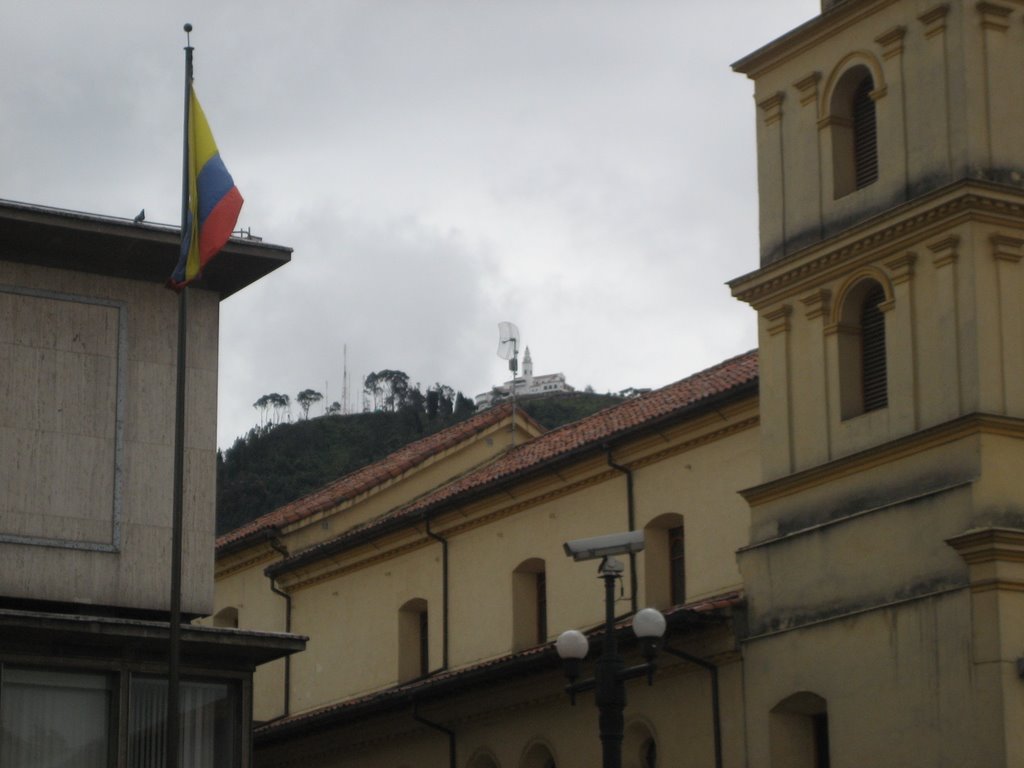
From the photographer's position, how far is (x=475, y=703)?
41.2 metres

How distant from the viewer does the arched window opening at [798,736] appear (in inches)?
1308

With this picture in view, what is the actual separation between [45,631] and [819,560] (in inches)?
447

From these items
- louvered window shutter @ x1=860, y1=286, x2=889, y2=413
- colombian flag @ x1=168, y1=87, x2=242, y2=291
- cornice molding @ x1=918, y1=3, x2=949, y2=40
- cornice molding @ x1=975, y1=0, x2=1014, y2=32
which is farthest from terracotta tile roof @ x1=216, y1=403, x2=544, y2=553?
colombian flag @ x1=168, y1=87, x2=242, y2=291

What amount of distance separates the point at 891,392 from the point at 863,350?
133 cm

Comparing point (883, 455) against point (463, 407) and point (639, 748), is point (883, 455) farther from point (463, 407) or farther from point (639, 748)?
point (463, 407)

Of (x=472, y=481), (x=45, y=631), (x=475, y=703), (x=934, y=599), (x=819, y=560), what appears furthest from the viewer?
(x=472, y=481)

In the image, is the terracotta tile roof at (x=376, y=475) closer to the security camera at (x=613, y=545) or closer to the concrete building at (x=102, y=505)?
the concrete building at (x=102, y=505)

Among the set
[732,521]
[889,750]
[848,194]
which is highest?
[848,194]

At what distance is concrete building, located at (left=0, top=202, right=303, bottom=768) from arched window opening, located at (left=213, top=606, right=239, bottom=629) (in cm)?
1981

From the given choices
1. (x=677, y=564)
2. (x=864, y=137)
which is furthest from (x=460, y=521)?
(x=864, y=137)

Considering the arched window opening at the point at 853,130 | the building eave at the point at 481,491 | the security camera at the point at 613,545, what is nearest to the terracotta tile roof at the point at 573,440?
the building eave at the point at 481,491

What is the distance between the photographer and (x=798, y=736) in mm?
33344

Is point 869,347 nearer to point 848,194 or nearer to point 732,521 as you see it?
point 848,194

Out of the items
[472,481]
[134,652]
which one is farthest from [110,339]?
[472,481]
